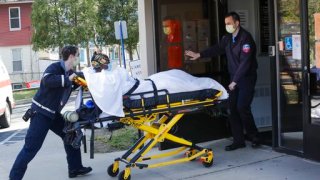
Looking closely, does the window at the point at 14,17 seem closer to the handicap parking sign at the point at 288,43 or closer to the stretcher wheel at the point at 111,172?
the stretcher wheel at the point at 111,172

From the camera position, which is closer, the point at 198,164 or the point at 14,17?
the point at 198,164

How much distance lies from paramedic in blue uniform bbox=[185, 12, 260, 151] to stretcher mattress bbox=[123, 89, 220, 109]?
2.56ft

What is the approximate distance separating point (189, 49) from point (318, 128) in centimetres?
245

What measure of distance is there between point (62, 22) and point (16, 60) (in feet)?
24.0

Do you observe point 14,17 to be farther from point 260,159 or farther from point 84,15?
point 260,159

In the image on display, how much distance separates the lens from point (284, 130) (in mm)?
7055

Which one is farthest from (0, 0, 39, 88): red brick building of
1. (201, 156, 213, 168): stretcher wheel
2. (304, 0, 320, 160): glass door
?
(304, 0, 320, 160): glass door

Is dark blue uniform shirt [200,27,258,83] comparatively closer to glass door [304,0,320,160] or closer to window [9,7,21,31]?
glass door [304,0,320,160]

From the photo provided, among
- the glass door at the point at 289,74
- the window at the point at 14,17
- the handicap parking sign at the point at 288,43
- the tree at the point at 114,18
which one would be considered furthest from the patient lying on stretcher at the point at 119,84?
the window at the point at 14,17

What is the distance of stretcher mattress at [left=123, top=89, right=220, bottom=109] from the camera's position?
595 centimetres

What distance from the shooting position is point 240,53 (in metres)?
7.12

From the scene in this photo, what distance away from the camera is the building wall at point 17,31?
32.5m

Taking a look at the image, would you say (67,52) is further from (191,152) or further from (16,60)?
(16,60)

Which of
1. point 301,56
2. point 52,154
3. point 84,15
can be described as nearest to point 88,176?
point 52,154
